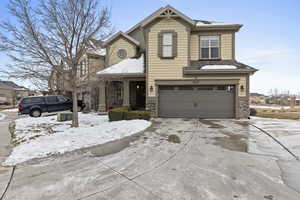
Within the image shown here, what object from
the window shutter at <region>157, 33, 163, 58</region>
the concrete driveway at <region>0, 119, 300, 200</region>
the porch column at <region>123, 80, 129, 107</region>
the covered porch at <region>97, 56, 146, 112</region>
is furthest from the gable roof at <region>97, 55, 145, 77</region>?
the concrete driveway at <region>0, 119, 300, 200</region>

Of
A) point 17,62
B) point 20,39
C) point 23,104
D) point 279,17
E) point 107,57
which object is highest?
point 279,17

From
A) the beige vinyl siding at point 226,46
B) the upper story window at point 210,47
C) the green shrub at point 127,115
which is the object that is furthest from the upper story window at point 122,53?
the beige vinyl siding at point 226,46

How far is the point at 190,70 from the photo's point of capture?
→ 10.6 meters

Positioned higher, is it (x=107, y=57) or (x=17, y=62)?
(x=107, y=57)

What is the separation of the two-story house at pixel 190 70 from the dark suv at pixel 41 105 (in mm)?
5223

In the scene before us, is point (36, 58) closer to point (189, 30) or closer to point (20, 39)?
point (20, 39)

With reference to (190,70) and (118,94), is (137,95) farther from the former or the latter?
(190,70)

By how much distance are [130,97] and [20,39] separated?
8264 mm

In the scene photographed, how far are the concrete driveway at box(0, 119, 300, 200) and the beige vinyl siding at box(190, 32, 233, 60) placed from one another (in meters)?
8.25

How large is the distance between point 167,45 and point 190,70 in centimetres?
245

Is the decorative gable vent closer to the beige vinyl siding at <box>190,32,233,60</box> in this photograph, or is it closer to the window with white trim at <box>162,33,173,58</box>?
the window with white trim at <box>162,33,173,58</box>

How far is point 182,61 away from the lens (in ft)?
36.2

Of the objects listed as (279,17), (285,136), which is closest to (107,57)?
(285,136)

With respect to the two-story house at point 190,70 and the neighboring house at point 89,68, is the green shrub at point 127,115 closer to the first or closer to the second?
the two-story house at point 190,70
